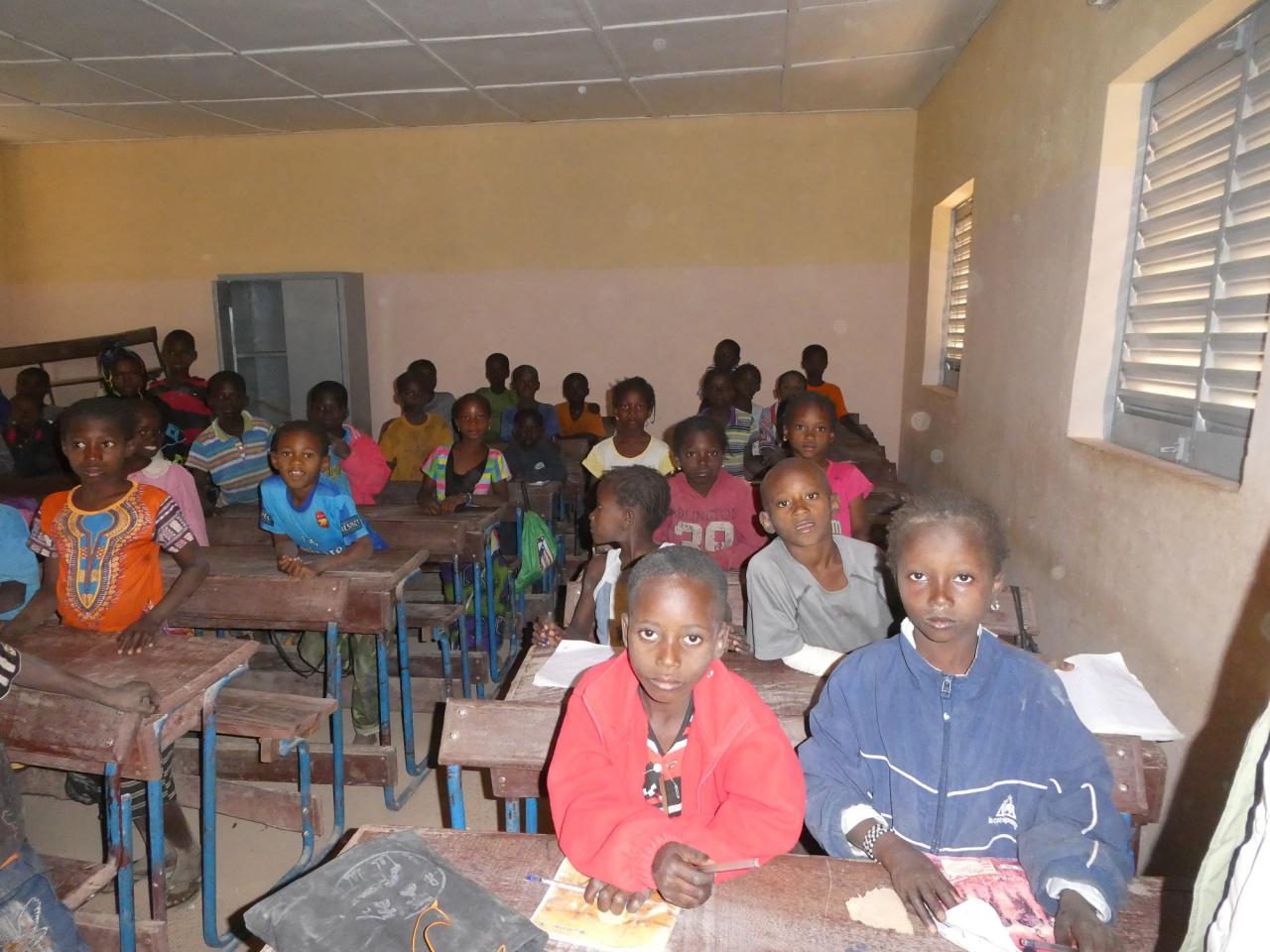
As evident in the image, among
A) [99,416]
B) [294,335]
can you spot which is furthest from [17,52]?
[99,416]

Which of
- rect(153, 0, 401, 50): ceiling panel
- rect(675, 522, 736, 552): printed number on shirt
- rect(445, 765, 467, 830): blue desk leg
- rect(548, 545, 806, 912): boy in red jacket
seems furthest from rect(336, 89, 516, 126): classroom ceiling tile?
rect(548, 545, 806, 912): boy in red jacket

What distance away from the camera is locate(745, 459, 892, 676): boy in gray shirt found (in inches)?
81.4

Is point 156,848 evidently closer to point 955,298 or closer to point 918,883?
point 918,883

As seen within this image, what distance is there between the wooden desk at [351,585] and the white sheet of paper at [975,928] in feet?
6.64

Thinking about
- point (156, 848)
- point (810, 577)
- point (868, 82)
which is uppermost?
point (868, 82)

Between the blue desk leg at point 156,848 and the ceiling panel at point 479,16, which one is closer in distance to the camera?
the blue desk leg at point 156,848

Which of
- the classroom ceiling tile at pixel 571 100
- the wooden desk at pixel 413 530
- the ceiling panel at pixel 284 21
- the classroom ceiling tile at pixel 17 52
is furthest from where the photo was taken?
the classroom ceiling tile at pixel 571 100

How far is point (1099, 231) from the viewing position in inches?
104

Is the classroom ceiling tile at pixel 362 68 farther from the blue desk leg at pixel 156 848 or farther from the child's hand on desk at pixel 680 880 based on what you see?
the child's hand on desk at pixel 680 880

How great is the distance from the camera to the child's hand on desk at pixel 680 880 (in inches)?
41.6

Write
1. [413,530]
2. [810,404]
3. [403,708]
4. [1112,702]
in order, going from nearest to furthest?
[1112,702]
[403,708]
[810,404]
[413,530]

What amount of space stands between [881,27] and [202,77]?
14.6ft

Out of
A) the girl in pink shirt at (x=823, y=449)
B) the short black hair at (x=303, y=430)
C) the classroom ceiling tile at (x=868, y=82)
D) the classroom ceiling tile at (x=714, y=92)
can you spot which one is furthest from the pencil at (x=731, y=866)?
the classroom ceiling tile at (x=714, y=92)

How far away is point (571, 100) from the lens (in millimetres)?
6008
